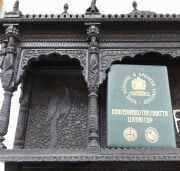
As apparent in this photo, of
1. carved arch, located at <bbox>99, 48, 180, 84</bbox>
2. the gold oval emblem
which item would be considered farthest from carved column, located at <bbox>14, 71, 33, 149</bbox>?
the gold oval emblem

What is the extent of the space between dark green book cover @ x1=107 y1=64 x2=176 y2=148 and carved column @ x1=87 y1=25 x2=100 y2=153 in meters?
0.20

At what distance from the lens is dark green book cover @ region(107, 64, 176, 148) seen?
127 inches

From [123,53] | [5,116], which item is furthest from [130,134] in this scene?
[5,116]

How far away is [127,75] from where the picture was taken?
3.66 meters

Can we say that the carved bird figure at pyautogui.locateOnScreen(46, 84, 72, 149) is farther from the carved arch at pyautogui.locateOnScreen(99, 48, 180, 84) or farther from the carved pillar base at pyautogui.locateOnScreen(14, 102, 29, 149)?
the carved arch at pyautogui.locateOnScreen(99, 48, 180, 84)

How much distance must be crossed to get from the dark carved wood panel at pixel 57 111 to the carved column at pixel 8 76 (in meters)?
0.91

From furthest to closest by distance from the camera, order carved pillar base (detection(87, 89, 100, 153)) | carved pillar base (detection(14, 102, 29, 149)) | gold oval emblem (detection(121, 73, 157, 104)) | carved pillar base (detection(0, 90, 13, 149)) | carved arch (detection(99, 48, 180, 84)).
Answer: carved pillar base (detection(14, 102, 29, 149)), carved arch (detection(99, 48, 180, 84)), gold oval emblem (detection(121, 73, 157, 104)), carved pillar base (detection(0, 90, 13, 149)), carved pillar base (detection(87, 89, 100, 153))

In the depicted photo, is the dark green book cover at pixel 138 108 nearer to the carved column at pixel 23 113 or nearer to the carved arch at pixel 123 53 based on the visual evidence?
the carved arch at pixel 123 53

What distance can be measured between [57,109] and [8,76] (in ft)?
3.68

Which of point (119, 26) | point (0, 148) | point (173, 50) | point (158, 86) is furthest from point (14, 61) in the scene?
point (173, 50)

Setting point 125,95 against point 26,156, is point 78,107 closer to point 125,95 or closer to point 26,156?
point 125,95

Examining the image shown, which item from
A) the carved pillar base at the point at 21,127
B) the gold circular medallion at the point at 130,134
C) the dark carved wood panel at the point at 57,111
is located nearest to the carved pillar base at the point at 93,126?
the gold circular medallion at the point at 130,134

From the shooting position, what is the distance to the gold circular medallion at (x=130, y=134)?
3.22 meters

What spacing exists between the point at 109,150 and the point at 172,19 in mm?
2227
